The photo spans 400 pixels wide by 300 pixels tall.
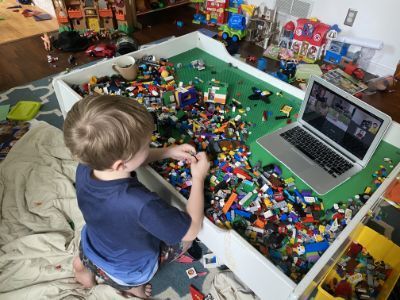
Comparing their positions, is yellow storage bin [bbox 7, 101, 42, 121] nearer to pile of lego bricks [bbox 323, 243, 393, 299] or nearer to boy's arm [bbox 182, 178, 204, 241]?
boy's arm [bbox 182, 178, 204, 241]

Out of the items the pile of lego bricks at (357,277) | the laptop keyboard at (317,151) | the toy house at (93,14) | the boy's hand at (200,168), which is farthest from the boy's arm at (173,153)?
the toy house at (93,14)

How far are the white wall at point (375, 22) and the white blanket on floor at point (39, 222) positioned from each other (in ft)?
7.88

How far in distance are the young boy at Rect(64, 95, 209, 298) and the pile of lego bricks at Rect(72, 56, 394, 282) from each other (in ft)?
0.46

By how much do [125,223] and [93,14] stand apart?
9.28 feet

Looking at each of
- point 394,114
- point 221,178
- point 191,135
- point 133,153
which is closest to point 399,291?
point 221,178

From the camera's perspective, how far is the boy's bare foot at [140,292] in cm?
130

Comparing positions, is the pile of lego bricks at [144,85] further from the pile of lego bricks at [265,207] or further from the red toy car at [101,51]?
the red toy car at [101,51]

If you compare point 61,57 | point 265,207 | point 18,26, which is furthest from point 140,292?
point 18,26

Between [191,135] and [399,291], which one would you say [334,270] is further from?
[191,135]

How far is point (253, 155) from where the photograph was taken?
53.5 inches

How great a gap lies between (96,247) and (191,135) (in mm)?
607

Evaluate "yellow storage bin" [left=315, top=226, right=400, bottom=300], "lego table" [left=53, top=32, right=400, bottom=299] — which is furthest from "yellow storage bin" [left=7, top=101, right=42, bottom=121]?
"yellow storage bin" [left=315, top=226, right=400, bottom=300]

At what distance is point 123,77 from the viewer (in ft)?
5.96

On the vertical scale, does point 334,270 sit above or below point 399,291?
above
